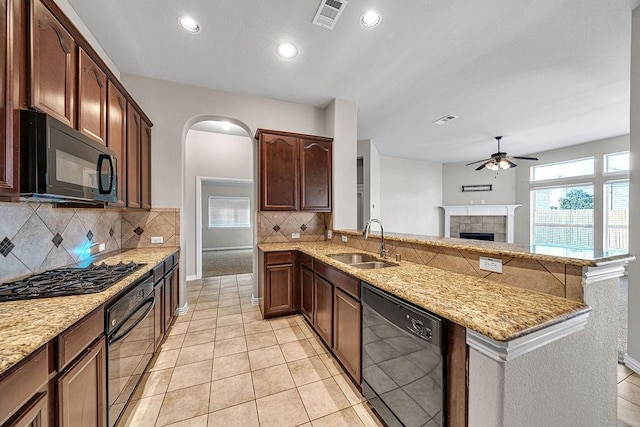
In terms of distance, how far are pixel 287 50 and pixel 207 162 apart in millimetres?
2988

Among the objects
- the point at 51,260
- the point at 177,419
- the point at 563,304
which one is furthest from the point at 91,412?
the point at 563,304

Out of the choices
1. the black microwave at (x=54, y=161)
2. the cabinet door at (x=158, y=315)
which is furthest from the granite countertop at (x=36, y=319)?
the cabinet door at (x=158, y=315)

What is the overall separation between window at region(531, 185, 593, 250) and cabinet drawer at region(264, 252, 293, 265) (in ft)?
19.9

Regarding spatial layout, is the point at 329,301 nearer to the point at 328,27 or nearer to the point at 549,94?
the point at 328,27

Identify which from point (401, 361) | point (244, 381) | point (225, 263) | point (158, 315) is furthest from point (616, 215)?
point (225, 263)

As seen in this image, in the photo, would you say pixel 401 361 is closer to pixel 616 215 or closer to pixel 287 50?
pixel 287 50

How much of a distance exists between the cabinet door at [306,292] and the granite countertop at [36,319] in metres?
1.65

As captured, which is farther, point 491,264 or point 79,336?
point 491,264

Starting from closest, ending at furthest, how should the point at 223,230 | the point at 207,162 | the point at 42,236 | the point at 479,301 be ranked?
the point at 479,301, the point at 42,236, the point at 207,162, the point at 223,230

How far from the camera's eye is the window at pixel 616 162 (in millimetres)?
5093

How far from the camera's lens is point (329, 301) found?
211cm

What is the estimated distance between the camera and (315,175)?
3.29 meters

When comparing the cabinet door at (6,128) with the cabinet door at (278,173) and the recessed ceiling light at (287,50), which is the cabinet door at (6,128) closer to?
the recessed ceiling light at (287,50)

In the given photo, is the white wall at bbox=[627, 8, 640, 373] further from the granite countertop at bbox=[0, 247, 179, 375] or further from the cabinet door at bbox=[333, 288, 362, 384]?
the granite countertop at bbox=[0, 247, 179, 375]
